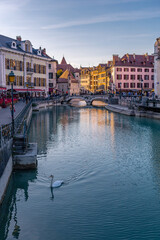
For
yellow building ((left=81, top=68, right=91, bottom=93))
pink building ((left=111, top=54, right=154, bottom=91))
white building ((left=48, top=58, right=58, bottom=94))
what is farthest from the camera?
yellow building ((left=81, top=68, right=91, bottom=93))

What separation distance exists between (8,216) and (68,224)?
2.70 metres

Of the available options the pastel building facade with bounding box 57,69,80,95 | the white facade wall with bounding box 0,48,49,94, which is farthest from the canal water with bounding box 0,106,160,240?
the pastel building facade with bounding box 57,69,80,95

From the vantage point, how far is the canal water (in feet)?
35.3

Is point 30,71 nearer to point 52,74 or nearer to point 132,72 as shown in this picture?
point 52,74

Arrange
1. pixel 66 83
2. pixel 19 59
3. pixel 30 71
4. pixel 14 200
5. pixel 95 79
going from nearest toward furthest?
pixel 14 200
pixel 19 59
pixel 30 71
pixel 66 83
pixel 95 79

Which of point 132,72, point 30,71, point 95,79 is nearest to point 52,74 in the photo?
point 30,71

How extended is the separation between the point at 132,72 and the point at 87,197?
84287mm

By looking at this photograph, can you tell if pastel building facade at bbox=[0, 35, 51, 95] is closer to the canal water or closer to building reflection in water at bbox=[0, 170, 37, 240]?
the canal water

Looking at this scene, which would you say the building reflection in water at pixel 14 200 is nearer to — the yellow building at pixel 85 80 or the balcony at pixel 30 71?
the balcony at pixel 30 71

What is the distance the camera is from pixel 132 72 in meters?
93.8

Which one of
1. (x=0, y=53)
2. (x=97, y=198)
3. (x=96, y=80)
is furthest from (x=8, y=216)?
(x=96, y=80)

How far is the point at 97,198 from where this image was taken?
44.4 feet

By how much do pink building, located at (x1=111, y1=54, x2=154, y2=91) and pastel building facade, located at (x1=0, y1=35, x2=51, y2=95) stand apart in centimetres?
2878

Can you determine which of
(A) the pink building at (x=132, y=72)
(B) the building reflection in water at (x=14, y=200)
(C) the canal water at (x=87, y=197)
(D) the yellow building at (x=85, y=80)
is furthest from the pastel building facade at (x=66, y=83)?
(B) the building reflection in water at (x=14, y=200)
